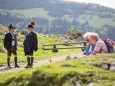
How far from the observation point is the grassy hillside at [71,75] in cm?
1024

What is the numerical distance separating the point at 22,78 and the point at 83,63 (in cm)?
228

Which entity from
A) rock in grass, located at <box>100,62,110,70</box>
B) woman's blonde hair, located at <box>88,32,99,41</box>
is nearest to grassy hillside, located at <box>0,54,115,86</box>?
rock in grass, located at <box>100,62,110,70</box>

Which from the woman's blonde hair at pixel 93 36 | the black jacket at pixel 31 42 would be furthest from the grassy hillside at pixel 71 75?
the black jacket at pixel 31 42

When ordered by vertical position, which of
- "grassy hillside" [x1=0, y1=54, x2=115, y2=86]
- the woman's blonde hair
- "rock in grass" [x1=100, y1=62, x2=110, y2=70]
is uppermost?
the woman's blonde hair

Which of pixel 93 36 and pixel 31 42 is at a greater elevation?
pixel 93 36

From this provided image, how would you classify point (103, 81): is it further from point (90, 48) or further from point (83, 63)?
point (90, 48)

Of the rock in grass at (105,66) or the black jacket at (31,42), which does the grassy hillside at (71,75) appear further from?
the black jacket at (31,42)

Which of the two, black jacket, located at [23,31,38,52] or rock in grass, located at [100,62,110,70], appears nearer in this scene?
rock in grass, located at [100,62,110,70]

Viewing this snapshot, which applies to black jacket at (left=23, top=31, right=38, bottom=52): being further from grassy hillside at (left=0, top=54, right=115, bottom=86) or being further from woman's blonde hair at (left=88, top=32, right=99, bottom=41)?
grassy hillside at (left=0, top=54, right=115, bottom=86)

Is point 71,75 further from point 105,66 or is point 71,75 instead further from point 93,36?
point 93,36

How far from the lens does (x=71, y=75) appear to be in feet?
35.1

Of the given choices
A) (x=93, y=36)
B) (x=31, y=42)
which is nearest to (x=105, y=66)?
(x=93, y=36)

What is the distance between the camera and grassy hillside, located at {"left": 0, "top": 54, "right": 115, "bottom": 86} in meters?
10.2

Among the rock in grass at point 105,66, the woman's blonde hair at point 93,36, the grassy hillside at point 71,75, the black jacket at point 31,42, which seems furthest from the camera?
the black jacket at point 31,42
